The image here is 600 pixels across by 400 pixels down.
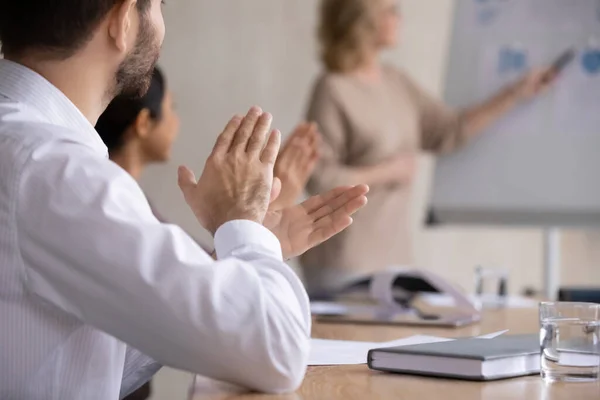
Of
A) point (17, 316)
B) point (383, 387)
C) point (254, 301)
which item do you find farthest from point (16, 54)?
point (383, 387)

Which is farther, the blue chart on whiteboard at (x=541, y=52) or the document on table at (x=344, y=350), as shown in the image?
the blue chart on whiteboard at (x=541, y=52)

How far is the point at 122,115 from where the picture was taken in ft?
7.88

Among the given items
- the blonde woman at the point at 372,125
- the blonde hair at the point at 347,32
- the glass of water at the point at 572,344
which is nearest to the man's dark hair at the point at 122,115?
the blonde woman at the point at 372,125

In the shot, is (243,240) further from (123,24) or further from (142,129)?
(142,129)

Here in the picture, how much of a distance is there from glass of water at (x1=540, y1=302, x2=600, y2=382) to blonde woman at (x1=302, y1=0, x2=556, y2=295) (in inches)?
82.9

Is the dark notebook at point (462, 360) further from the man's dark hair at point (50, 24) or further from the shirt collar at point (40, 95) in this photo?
the man's dark hair at point (50, 24)

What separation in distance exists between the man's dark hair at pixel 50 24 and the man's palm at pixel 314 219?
15.5 inches

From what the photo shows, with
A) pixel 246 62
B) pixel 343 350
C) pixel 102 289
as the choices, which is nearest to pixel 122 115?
pixel 343 350

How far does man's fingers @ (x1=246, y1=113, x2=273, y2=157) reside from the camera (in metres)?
1.20

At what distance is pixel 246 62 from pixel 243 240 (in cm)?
315

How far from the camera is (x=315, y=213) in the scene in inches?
54.7

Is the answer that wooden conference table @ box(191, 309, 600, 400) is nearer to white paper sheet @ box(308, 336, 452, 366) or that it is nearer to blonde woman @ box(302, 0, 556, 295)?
white paper sheet @ box(308, 336, 452, 366)

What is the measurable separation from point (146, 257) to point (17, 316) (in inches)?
7.0

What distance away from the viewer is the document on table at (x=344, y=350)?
124 centimetres
